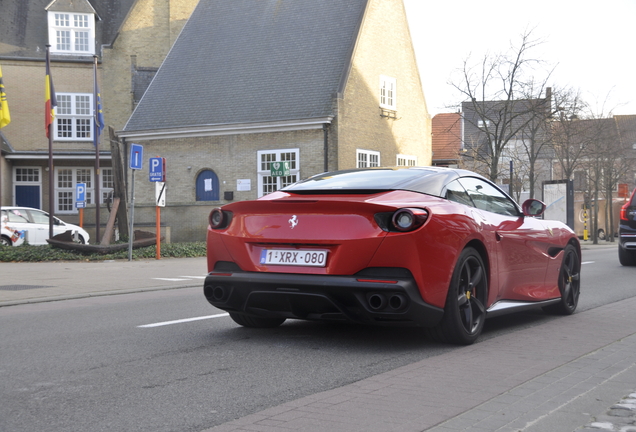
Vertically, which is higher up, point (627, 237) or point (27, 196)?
point (27, 196)

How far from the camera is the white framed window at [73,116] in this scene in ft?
138

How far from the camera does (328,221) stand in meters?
5.99

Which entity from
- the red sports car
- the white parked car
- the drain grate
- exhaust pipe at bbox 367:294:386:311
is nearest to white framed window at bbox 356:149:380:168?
the white parked car

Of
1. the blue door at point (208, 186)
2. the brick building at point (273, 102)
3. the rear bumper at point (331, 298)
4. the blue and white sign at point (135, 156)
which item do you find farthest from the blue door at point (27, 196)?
the rear bumper at point (331, 298)

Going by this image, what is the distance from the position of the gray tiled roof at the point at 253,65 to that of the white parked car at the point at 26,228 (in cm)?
960

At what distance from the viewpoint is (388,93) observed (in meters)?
36.2

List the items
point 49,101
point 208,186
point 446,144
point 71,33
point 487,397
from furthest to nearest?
point 446,144
point 71,33
point 208,186
point 49,101
point 487,397

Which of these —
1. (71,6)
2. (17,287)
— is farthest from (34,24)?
(17,287)

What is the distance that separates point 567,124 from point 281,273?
113 ft

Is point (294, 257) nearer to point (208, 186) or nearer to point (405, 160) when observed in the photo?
point (208, 186)

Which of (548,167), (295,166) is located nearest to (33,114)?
(295,166)

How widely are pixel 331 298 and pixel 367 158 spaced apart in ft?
92.9

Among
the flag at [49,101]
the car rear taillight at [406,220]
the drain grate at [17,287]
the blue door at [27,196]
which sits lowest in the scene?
the drain grate at [17,287]

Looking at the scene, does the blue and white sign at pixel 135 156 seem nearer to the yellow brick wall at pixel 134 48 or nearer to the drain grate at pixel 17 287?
the drain grate at pixel 17 287
